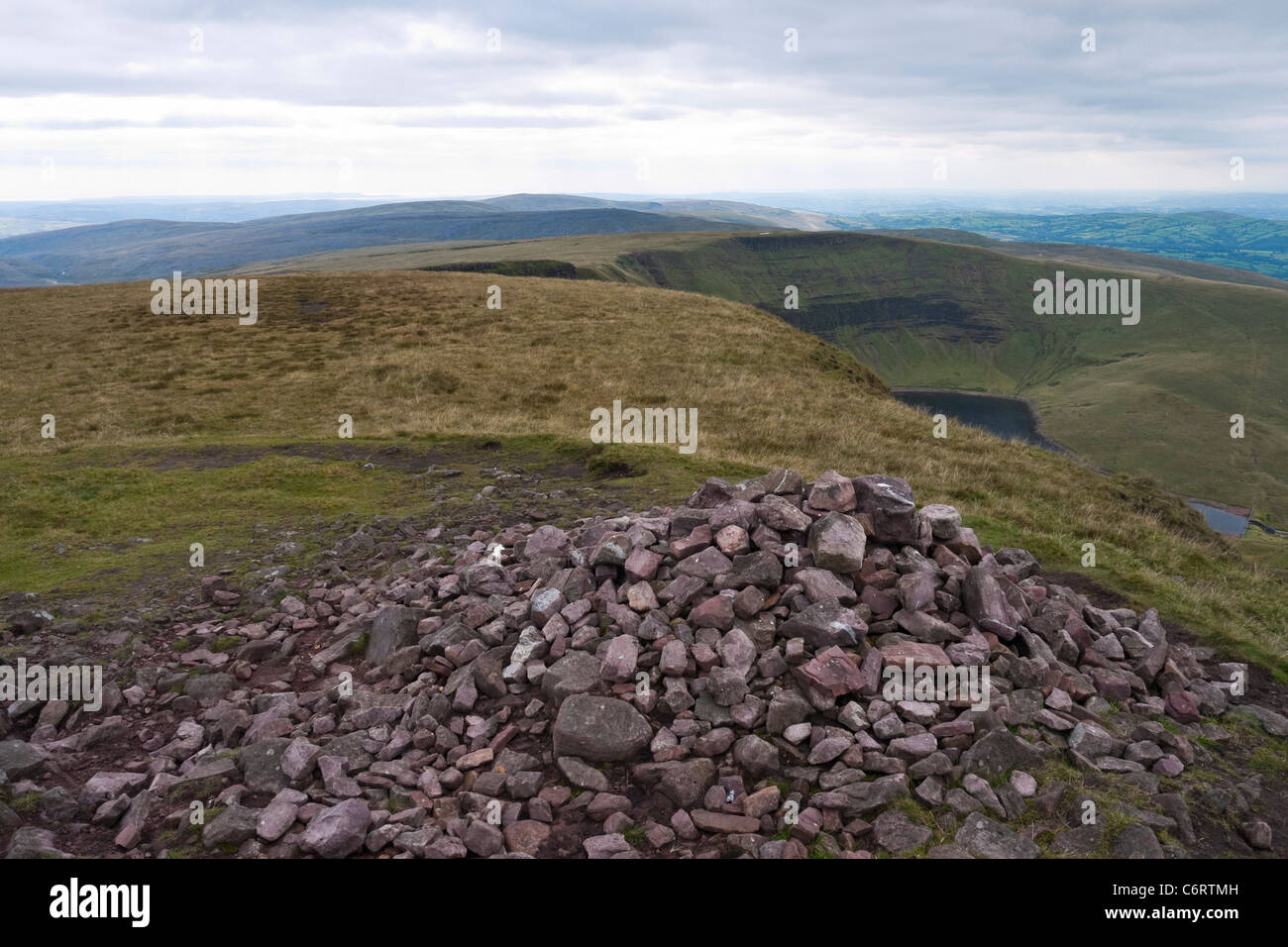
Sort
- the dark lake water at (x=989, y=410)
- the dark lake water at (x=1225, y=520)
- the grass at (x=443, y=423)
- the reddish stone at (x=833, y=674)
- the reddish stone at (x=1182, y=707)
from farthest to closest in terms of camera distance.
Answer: the dark lake water at (x=989, y=410)
the dark lake water at (x=1225, y=520)
the grass at (x=443, y=423)
the reddish stone at (x=1182, y=707)
the reddish stone at (x=833, y=674)

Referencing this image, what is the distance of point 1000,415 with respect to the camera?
159625 millimetres

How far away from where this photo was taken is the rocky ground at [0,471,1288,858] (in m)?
6.93

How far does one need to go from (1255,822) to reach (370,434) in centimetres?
2398

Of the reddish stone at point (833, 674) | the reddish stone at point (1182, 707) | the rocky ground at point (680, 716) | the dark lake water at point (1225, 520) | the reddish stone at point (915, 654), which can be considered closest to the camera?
the rocky ground at point (680, 716)

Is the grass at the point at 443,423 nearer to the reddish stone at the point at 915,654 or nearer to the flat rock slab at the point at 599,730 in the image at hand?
the reddish stone at the point at 915,654

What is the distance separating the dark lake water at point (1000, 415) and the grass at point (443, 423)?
77.2m

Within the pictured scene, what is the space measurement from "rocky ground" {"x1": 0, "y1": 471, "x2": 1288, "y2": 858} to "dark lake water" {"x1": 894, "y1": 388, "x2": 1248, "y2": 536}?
100 metres

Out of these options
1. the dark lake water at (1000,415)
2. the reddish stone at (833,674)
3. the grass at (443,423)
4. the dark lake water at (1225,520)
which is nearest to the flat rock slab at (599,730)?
the reddish stone at (833,674)

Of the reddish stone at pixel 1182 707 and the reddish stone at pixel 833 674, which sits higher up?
the reddish stone at pixel 833 674

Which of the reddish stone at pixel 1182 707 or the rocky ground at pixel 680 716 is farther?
the reddish stone at pixel 1182 707

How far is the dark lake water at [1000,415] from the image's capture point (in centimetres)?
10106

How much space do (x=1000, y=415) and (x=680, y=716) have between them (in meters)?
172

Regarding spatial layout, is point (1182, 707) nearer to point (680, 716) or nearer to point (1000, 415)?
point (680, 716)

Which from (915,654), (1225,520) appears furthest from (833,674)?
(1225,520)
